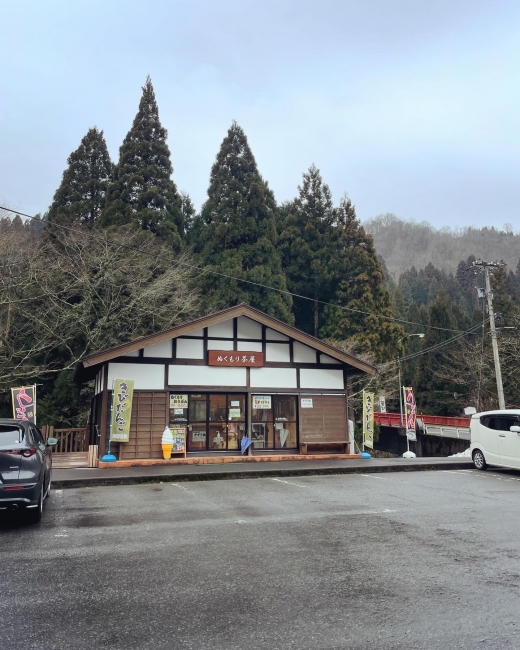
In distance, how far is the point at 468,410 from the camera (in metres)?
23.1

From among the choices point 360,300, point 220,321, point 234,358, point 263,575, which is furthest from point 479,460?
point 360,300

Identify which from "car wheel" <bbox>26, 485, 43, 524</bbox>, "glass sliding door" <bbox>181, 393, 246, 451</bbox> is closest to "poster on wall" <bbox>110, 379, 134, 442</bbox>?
"glass sliding door" <bbox>181, 393, 246, 451</bbox>

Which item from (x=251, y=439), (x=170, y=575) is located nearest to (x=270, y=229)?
(x=251, y=439)

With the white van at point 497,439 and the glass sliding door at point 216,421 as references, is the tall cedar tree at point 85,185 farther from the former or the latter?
the white van at point 497,439

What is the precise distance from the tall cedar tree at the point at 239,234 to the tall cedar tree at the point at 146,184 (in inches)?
111

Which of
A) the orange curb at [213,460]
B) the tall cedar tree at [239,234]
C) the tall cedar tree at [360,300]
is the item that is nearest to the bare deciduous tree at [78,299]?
the tall cedar tree at [239,234]

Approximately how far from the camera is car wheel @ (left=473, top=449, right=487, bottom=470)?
1385cm

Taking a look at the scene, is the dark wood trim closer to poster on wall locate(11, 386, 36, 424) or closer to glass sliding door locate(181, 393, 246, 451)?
glass sliding door locate(181, 393, 246, 451)

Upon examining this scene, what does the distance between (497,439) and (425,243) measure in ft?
263

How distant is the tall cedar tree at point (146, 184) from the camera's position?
97.0ft

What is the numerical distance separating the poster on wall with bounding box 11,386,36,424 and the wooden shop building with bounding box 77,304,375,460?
1689 millimetres

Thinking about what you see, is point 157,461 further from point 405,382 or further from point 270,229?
point 405,382

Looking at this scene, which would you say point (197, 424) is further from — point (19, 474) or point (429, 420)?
point (429, 420)

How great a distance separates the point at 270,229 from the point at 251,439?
19.9 m
